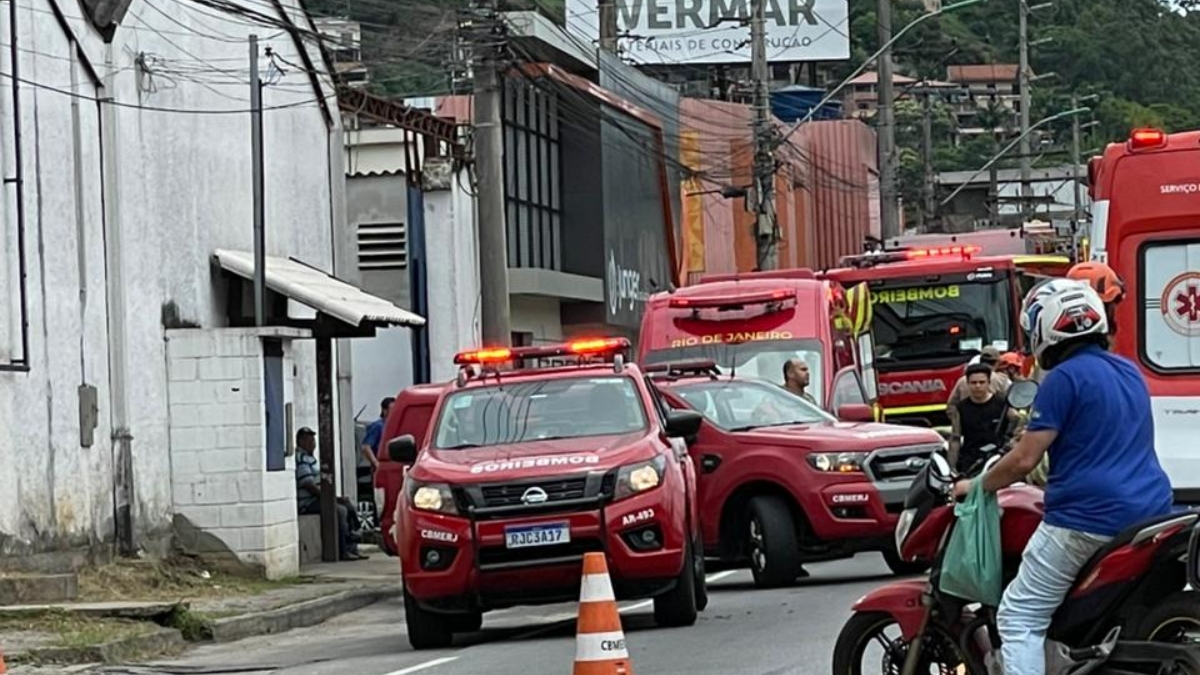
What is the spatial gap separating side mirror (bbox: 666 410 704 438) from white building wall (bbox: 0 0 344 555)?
5996 millimetres

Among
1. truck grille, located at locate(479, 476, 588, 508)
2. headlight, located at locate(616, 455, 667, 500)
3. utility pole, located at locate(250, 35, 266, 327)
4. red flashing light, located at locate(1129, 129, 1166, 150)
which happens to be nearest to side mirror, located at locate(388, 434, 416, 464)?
truck grille, located at locate(479, 476, 588, 508)

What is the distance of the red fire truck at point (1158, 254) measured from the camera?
14.0 metres

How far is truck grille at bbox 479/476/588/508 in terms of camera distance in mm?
14414

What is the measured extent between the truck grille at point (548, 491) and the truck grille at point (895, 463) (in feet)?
13.2

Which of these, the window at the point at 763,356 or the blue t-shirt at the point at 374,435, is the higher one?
the window at the point at 763,356

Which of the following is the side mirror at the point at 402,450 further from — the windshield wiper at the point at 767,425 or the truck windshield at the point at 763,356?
the truck windshield at the point at 763,356

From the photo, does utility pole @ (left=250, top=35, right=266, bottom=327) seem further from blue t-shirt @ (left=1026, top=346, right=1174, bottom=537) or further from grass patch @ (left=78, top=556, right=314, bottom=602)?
blue t-shirt @ (left=1026, top=346, right=1174, bottom=537)

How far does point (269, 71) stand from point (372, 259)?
852 cm

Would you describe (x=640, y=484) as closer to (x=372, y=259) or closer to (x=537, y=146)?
(x=372, y=259)

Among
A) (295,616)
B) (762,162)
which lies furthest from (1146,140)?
(762,162)

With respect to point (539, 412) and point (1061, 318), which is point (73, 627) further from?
point (1061, 318)

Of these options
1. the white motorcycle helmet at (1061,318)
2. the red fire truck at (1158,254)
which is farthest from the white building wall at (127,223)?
the white motorcycle helmet at (1061,318)

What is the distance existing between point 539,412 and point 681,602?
A: 1810mm

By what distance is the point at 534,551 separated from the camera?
1437 cm
